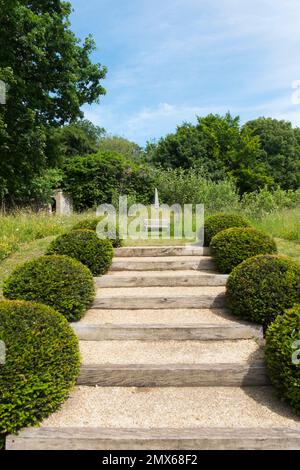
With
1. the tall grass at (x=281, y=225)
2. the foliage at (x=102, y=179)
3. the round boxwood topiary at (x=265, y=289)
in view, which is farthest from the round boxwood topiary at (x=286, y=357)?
the foliage at (x=102, y=179)

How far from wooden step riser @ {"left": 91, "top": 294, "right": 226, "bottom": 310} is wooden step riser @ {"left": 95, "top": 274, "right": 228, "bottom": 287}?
0.55 metres

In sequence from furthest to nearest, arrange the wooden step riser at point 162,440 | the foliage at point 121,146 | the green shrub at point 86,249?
the foliage at point 121,146 → the green shrub at point 86,249 → the wooden step riser at point 162,440

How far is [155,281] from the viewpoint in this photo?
4.98m

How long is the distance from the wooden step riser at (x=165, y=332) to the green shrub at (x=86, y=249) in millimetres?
1394

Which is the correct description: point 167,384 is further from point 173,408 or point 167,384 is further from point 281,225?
point 281,225

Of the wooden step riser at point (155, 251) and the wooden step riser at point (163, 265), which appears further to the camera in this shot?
the wooden step riser at point (155, 251)

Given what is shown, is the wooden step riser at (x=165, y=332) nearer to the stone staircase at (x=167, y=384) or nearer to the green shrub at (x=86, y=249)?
the stone staircase at (x=167, y=384)

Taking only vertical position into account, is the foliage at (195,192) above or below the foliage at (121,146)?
below

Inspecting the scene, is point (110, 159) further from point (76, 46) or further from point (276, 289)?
point (276, 289)

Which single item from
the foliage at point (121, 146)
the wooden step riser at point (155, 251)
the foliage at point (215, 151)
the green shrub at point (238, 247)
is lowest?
the wooden step riser at point (155, 251)

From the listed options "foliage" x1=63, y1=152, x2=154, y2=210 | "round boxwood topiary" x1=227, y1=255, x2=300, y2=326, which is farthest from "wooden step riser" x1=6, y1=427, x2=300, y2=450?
"foliage" x1=63, y1=152, x2=154, y2=210

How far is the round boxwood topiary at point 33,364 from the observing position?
96.5 inches

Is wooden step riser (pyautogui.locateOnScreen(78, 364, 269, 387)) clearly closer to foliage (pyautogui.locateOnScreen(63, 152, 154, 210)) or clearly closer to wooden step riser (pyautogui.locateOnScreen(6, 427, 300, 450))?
wooden step riser (pyautogui.locateOnScreen(6, 427, 300, 450))

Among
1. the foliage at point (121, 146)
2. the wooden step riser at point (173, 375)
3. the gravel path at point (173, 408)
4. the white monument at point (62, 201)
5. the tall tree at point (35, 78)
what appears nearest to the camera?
the gravel path at point (173, 408)
